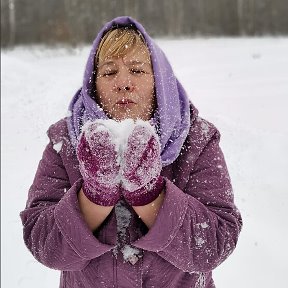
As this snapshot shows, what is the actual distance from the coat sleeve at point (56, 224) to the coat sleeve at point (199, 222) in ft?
0.48

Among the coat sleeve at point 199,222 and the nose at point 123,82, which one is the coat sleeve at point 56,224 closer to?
the coat sleeve at point 199,222

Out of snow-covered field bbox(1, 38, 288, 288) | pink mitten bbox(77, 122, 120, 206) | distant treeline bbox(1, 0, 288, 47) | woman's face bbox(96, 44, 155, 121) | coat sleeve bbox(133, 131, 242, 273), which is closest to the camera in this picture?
pink mitten bbox(77, 122, 120, 206)

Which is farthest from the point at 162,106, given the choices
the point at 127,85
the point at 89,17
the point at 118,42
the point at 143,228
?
the point at 89,17

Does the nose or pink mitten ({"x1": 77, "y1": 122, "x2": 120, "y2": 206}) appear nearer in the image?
pink mitten ({"x1": 77, "y1": 122, "x2": 120, "y2": 206})

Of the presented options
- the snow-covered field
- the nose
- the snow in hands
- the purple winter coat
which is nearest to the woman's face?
the nose

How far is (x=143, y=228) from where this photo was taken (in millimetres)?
1232

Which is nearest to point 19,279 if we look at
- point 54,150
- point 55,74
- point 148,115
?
point 54,150

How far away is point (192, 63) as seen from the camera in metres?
7.95

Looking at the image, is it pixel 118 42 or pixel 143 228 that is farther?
pixel 118 42

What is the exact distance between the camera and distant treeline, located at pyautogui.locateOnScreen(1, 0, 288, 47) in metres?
18.1

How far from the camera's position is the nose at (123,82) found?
128 centimetres

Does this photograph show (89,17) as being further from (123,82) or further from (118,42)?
(123,82)

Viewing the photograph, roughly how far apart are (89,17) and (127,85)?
62.6 feet

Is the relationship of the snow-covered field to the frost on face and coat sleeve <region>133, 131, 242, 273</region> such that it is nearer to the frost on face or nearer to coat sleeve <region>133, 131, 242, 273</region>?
coat sleeve <region>133, 131, 242, 273</region>
